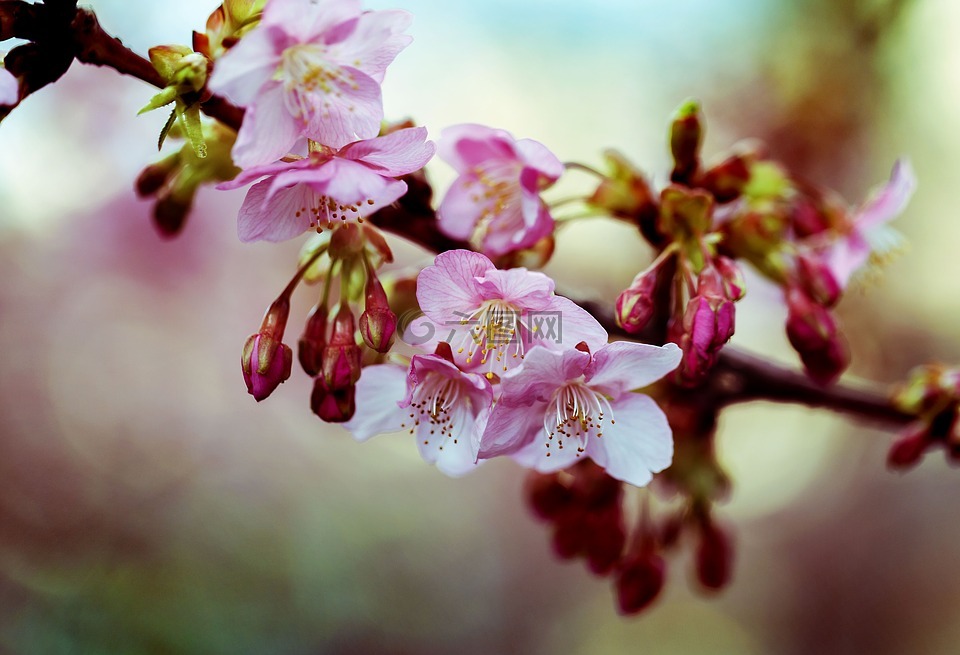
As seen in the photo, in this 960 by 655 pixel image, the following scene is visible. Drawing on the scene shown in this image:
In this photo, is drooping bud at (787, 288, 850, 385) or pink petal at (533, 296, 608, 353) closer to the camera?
pink petal at (533, 296, 608, 353)

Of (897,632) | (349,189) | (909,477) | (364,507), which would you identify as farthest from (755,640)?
(349,189)

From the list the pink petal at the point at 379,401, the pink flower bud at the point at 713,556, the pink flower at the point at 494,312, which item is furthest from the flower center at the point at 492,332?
the pink flower bud at the point at 713,556

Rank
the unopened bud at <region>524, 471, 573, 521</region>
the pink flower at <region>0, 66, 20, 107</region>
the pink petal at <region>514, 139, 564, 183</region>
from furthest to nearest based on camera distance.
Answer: the unopened bud at <region>524, 471, 573, 521</region> < the pink petal at <region>514, 139, 564, 183</region> < the pink flower at <region>0, 66, 20, 107</region>

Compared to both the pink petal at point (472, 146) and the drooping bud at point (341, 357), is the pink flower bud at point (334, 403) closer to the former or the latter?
the drooping bud at point (341, 357)

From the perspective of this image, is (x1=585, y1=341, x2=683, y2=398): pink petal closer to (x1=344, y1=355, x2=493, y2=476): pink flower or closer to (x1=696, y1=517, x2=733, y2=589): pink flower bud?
(x1=344, y1=355, x2=493, y2=476): pink flower

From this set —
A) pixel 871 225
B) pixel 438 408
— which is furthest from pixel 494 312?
pixel 871 225

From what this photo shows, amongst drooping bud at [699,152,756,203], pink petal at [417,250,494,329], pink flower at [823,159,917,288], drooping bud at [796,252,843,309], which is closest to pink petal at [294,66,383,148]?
pink petal at [417,250,494,329]
